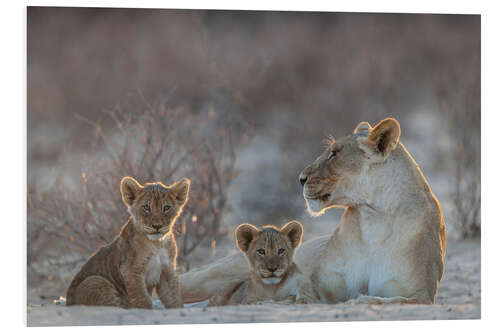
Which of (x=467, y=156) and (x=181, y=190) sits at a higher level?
(x=467, y=156)

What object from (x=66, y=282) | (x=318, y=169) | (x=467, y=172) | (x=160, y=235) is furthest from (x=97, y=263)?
(x=467, y=172)

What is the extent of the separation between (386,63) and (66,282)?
21.2 ft

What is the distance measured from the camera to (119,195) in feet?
26.1

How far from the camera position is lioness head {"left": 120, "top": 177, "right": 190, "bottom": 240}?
5.54 m

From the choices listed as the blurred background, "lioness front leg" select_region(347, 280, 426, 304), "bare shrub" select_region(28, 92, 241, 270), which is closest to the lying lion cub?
"lioness front leg" select_region(347, 280, 426, 304)

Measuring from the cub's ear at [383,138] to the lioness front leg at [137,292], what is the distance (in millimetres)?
1653

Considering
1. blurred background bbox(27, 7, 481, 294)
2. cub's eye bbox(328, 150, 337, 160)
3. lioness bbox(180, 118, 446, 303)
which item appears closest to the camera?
lioness bbox(180, 118, 446, 303)

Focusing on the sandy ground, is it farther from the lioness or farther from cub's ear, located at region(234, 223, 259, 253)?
cub's ear, located at region(234, 223, 259, 253)

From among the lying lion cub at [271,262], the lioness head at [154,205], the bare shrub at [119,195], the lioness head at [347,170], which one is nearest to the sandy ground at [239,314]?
the lying lion cub at [271,262]

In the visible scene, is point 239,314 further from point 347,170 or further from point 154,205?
point 347,170

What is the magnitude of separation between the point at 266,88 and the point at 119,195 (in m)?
6.93

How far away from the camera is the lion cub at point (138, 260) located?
5531mm

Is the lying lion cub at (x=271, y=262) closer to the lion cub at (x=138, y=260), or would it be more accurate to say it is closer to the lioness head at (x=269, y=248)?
the lioness head at (x=269, y=248)

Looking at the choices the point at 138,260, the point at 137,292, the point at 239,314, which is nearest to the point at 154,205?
the point at 138,260
